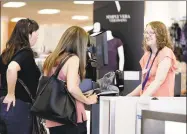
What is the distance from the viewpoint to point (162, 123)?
1.26m

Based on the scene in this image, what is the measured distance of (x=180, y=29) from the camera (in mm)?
5309

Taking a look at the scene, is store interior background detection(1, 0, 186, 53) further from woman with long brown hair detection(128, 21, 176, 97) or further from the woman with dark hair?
woman with long brown hair detection(128, 21, 176, 97)

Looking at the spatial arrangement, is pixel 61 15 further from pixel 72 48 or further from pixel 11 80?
pixel 72 48

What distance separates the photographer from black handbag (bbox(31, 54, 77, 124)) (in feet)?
7.64

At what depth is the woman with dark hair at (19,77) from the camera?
8.85 ft

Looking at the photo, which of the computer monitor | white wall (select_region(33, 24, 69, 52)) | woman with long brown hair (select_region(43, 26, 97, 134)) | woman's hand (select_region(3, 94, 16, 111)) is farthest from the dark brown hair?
white wall (select_region(33, 24, 69, 52))

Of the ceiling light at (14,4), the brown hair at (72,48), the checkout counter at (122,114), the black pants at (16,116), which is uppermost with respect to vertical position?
the ceiling light at (14,4)

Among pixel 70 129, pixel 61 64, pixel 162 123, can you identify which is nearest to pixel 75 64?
pixel 61 64

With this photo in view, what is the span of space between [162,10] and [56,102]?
3067 millimetres

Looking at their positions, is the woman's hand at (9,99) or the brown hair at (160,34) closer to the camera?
the brown hair at (160,34)

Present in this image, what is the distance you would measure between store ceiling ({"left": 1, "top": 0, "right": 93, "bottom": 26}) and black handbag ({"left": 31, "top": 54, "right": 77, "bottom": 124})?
9.65ft

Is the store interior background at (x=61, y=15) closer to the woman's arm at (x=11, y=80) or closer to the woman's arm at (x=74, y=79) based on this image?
the woman's arm at (x=11, y=80)

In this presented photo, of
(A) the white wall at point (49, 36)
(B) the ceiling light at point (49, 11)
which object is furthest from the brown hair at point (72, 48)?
(B) the ceiling light at point (49, 11)

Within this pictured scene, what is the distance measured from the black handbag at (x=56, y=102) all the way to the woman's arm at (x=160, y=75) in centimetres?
44
